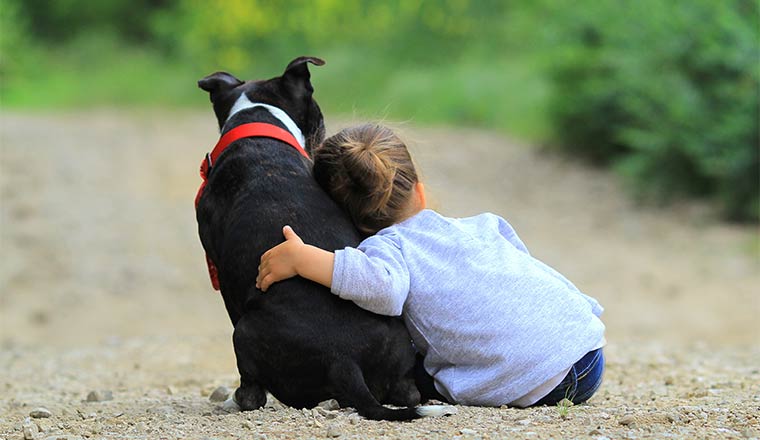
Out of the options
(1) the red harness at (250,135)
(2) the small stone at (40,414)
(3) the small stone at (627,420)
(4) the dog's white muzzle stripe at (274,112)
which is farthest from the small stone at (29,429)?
(3) the small stone at (627,420)

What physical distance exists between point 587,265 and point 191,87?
1193 centimetres

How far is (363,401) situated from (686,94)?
28.2 feet

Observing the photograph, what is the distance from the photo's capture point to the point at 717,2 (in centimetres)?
1107

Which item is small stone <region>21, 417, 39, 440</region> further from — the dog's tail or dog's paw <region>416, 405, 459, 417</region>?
dog's paw <region>416, 405, 459, 417</region>

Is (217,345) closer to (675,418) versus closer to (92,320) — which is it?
(92,320)

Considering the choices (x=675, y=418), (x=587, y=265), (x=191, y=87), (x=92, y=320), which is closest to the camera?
(x=675, y=418)

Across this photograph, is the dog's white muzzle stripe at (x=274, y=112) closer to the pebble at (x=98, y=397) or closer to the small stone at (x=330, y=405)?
the small stone at (x=330, y=405)

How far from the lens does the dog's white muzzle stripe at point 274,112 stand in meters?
4.16

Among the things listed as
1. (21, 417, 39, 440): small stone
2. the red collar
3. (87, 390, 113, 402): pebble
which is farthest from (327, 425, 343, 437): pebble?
(87, 390, 113, 402): pebble

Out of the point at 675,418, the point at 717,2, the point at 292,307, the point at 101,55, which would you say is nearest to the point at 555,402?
the point at 675,418

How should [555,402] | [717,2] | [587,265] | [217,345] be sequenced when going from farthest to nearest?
[717,2] → [587,265] → [217,345] → [555,402]

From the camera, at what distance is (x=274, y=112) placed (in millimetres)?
4160

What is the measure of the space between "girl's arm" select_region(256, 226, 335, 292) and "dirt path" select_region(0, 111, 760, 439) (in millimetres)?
446

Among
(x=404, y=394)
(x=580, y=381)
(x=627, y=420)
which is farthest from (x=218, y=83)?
(x=627, y=420)
